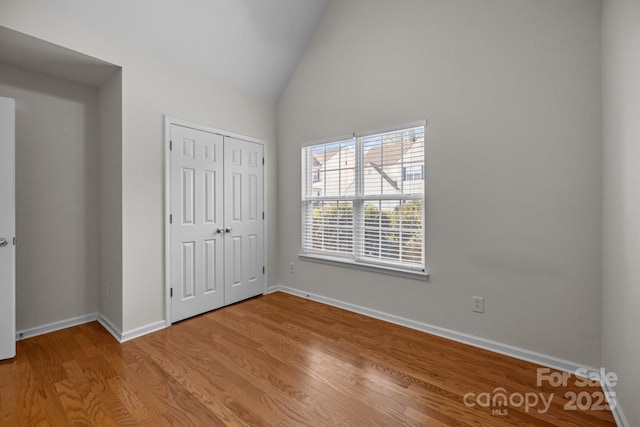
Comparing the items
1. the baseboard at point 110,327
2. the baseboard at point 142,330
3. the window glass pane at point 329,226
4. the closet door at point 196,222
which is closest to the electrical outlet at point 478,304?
the window glass pane at point 329,226

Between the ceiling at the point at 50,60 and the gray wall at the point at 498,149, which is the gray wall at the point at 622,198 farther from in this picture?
the ceiling at the point at 50,60

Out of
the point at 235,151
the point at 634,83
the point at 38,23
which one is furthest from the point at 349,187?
the point at 38,23

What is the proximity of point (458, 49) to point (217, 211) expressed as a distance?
2.86m

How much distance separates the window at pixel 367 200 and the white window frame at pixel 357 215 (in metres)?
0.01

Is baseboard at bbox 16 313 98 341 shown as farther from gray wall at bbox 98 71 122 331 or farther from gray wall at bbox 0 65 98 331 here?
gray wall at bbox 98 71 122 331

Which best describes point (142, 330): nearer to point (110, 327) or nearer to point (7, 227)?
point (110, 327)

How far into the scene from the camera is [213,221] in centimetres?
326

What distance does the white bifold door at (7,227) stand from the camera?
84.6 inches

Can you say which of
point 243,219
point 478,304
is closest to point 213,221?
point 243,219

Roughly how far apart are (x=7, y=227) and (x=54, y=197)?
0.71 meters

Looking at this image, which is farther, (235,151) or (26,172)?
(235,151)

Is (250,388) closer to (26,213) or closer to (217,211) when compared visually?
(217,211)

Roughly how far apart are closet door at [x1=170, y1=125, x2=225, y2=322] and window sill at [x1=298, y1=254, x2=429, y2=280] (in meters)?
1.10

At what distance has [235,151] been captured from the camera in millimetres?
3467
